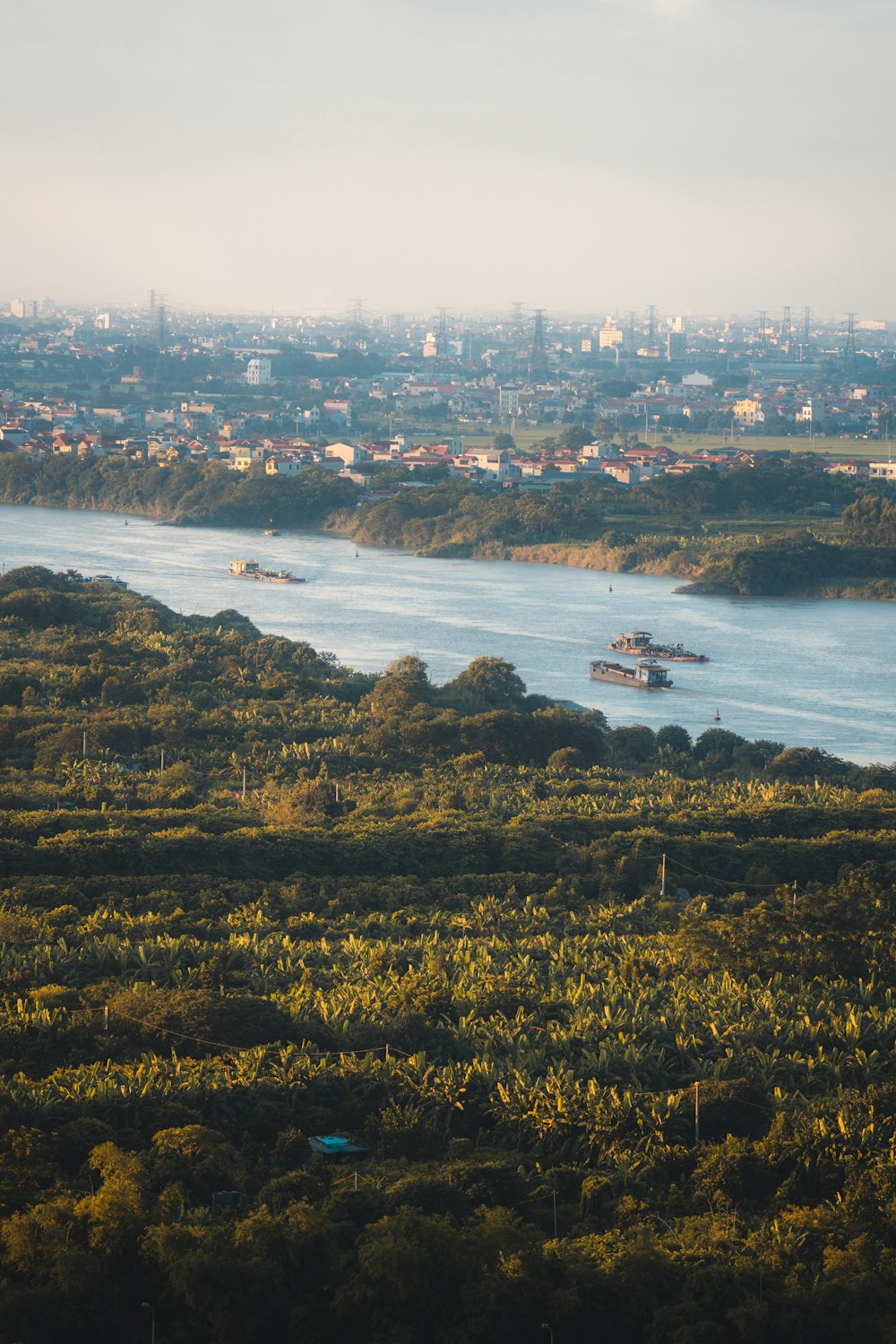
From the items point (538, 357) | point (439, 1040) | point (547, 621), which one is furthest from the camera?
point (538, 357)

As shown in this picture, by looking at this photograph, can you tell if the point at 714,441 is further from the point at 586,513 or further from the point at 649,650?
the point at 649,650

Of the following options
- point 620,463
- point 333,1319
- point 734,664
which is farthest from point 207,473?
point 333,1319

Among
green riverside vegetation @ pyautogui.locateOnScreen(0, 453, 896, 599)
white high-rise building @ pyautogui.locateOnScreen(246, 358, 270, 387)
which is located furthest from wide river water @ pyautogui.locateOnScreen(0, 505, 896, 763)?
white high-rise building @ pyautogui.locateOnScreen(246, 358, 270, 387)

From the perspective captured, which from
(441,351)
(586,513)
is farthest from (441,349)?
(586,513)

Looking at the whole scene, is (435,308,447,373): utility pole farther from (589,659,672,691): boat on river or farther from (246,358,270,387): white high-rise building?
(589,659,672,691): boat on river

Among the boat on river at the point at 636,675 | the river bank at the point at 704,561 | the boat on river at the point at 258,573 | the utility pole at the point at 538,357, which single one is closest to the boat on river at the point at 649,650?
the boat on river at the point at 636,675

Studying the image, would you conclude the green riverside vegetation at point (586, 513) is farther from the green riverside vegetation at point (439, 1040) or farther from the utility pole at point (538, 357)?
the utility pole at point (538, 357)
